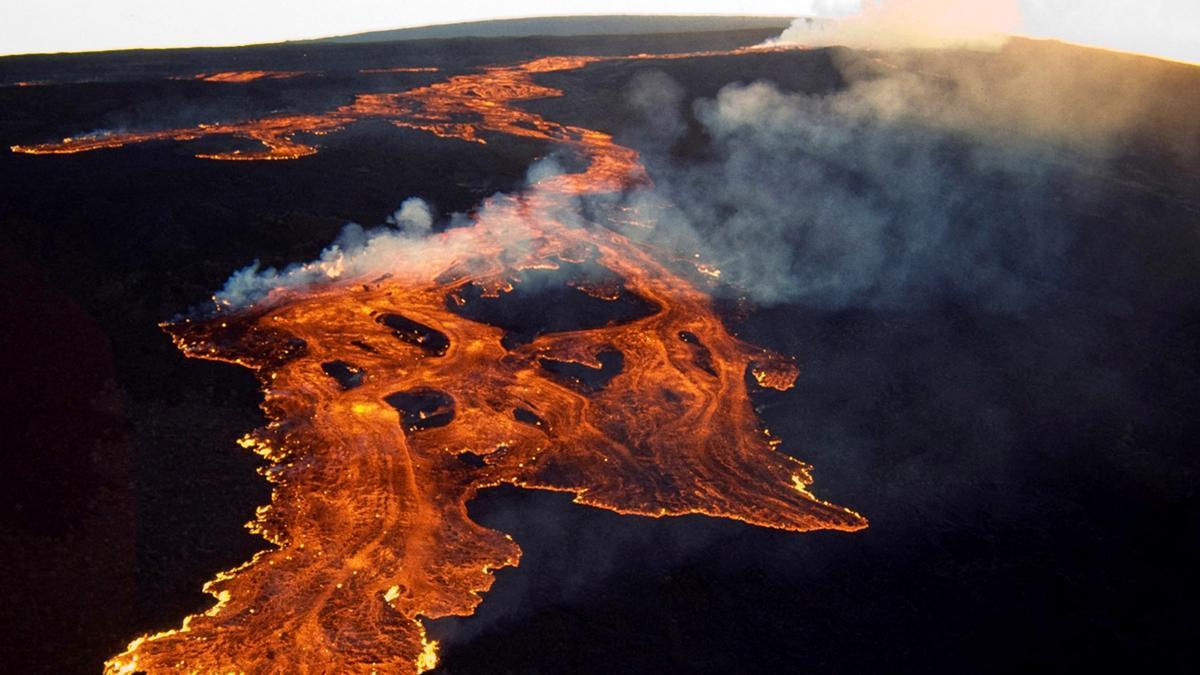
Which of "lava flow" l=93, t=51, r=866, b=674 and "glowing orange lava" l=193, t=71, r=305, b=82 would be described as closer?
"lava flow" l=93, t=51, r=866, b=674

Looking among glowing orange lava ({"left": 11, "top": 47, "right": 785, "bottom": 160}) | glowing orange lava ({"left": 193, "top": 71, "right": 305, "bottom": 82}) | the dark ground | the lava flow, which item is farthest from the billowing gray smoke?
glowing orange lava ({"left": 193, "top": 71, "right": 305, "bottom": 82})

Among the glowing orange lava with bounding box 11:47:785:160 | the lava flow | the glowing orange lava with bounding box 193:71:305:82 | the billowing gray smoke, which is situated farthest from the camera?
the glowing orange lava with bounding box 193:71:305:82

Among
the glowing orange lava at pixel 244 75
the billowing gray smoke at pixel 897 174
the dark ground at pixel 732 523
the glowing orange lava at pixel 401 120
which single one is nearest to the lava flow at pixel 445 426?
the dark ground at pixel 732 523

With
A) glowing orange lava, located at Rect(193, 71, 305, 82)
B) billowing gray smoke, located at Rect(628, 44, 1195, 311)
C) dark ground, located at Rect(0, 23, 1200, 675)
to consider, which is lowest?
dark ground, located at Rect(0, 23, 1200, 675)

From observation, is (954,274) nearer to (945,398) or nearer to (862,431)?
(945,398)

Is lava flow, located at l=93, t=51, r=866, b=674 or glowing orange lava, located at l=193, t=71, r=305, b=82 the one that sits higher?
glowing orange lava, located at l=193, t=71, r=305, b=82

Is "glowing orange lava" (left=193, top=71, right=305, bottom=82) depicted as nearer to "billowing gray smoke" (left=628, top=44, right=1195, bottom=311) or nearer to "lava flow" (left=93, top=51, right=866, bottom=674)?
"billowing gray smoke" (left=628, top=44, right=1195, bottom=311)
